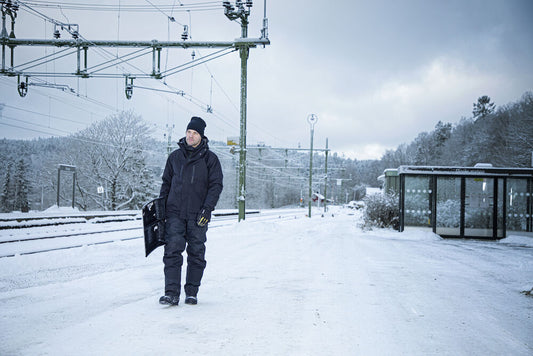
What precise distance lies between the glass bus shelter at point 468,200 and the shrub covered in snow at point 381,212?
958 mm

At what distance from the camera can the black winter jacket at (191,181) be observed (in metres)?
3.81

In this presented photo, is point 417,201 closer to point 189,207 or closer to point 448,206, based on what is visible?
point 448,206

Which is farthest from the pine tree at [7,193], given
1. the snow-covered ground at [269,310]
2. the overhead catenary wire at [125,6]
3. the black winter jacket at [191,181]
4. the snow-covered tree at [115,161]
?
the black winter jacket at [191,181]

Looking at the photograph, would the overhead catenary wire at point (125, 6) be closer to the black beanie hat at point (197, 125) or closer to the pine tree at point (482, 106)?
the black beanie hat at point (197, 125)

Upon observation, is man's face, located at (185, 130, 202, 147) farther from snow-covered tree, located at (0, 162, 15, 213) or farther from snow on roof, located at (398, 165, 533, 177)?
snow-covered tree, located at (0, 162, 15, 213)

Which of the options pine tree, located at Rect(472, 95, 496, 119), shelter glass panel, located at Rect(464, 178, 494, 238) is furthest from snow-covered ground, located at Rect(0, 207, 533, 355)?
pine tree, located at Rect(472, 95, 496, 119)

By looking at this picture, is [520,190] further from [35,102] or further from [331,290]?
[35,102]

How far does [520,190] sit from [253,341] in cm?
1465

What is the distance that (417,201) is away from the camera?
1438 cm

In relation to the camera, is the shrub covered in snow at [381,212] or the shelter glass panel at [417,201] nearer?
the shelter glass panel at [417,201]

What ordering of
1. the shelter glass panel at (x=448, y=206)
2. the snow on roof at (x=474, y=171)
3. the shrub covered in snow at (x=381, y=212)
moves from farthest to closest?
1. the shrub covered in snow at (x=381, y=212)
2. the shelter glass panel at (x=448, y=206)
3. the snow on roof at (x=474, y=171)

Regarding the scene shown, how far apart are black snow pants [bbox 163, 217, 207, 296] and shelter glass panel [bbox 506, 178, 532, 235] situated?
46.0 feet

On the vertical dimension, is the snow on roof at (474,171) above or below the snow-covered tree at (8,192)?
above

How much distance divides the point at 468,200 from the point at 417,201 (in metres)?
1.87
